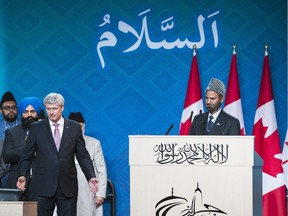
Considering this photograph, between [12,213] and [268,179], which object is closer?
[12,213]

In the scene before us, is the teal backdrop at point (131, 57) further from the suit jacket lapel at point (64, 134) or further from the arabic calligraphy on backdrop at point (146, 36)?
the suit jacket lapel at point (64, 134)

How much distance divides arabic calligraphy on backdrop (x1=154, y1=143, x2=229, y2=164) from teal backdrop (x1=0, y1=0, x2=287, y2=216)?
9.37 feet

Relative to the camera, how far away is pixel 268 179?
8383 mm

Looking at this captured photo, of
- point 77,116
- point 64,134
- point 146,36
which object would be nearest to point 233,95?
point 146,36

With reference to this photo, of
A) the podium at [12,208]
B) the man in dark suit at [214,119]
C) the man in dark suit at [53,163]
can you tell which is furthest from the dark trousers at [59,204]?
the podium at [12,208]

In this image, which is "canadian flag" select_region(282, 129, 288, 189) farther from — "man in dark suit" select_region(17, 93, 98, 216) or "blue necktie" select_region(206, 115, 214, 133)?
"man in dark suit" select_region(17, 93, 98, 216)

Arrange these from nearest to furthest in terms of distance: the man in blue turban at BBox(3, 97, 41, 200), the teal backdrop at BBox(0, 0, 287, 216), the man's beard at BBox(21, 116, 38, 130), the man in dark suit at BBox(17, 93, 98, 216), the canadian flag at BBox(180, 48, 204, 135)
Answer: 1. the man in dark suit at BBox(17, 93, 98, 216)
2. the man in blue turban at BBox(3, 97, 41, 200)
3. the man's beard at BBox(21, 116, 38, 130)
4. the canadian flag at BBox(180, 48, 204, 135)
5. the teal backdrop at BBox(0, 0, 287, 216)

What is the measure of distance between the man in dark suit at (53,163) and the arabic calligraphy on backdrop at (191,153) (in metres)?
0.68

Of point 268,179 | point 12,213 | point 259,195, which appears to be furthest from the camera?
point 268,179

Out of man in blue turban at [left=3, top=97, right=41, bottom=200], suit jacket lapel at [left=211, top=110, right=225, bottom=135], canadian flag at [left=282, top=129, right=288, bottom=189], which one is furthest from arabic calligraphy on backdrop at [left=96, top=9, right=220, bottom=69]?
suit jacket lapel at [left=211, top=110, right=225, bottom=135]

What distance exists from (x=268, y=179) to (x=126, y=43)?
213cm

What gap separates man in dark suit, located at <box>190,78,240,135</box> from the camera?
6480mm

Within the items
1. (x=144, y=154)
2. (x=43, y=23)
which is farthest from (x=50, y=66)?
(x=144, y=154)

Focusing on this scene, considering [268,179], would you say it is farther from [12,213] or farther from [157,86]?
[12,213]
